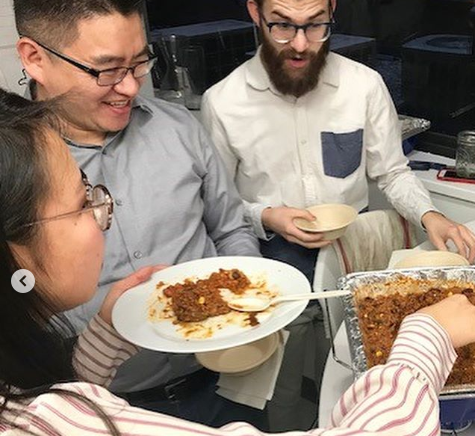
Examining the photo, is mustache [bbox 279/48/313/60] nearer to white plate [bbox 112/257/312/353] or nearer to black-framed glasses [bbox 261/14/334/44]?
black-framed glasses [bbox 261/14/334/44]

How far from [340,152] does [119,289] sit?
89 cm

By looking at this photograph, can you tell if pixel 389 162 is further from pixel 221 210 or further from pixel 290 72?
pixel 221 210

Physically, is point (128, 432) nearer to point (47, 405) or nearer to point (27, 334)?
point (47, 405)

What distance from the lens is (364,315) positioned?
3.38ft

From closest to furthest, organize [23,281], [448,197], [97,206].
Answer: [23,281]
[97,206]
[448,197]

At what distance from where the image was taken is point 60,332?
2.94 feet

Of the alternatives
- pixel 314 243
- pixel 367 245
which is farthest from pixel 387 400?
pixel 367 245

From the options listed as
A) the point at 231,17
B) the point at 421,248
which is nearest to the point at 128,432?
the point at 421,248

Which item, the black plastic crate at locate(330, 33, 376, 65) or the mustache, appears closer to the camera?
the mustache

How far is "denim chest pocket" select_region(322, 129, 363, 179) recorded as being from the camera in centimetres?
177

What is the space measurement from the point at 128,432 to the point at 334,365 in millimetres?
527

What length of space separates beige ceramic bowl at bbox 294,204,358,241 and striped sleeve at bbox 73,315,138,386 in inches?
24.2

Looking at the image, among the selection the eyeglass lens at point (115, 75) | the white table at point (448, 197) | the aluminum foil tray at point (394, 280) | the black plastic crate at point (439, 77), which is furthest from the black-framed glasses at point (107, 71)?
the black plastic crate at point (439, 77)

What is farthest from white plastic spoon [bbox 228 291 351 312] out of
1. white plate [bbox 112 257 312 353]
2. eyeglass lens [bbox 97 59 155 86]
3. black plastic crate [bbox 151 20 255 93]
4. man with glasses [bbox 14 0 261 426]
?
black plastic crate [bbox 151 20 255 93]
